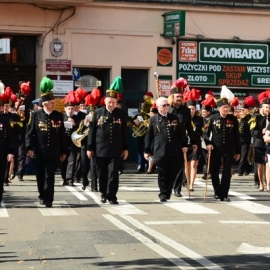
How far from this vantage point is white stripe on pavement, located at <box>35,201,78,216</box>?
51.0ft

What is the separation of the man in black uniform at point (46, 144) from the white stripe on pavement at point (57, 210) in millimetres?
173

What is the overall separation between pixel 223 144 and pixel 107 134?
2.32 m

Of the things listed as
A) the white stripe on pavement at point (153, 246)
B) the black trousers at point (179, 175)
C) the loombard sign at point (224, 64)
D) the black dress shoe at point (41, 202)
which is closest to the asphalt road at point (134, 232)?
the white stripe on pavement at point (153, 246)

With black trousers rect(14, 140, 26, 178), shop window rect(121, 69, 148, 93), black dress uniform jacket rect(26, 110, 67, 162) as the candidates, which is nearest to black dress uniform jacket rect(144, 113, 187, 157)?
black dress uniform jacket rect(26, 110, 67, 162)

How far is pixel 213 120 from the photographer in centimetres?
1823

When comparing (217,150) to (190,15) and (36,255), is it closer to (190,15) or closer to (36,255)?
(36,255)

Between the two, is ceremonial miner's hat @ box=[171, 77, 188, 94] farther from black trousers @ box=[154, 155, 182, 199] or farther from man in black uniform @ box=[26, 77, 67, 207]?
man in black uniform @ box=[26, 77, 67, 207]

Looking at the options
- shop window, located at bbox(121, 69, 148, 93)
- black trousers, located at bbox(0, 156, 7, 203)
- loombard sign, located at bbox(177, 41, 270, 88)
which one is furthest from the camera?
loombard sign, located at bbox(177, 41, 270, 88)

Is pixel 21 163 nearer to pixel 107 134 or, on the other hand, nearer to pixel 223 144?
pixel 107 134

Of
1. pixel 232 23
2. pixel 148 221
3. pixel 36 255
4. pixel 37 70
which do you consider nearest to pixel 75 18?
pixel 37 70

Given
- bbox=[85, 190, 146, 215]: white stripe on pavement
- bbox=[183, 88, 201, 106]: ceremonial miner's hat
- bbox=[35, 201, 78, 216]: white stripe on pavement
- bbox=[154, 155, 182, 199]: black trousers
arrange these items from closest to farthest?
bbox=[35, 201, 78, 216]: white stripe on pavement → bbox=[85, 190, 146, 215]: white stripe on pavement → bbox=[154, 155, 182, 199]: black trousers → bbox=[183, 88, 201, 106]: ceremonial miner's hat

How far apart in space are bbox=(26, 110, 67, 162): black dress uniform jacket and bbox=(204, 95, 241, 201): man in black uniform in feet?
9.76

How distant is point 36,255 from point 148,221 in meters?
3.63

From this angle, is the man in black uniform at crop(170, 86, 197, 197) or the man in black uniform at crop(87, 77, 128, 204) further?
the man in black uniform at crop(170, 86, 197, 197)
